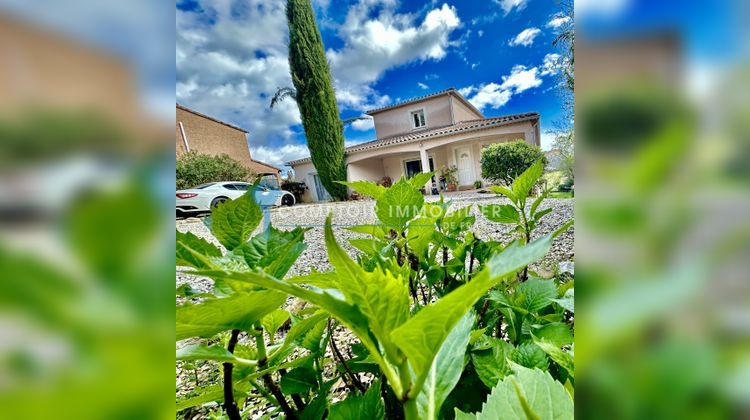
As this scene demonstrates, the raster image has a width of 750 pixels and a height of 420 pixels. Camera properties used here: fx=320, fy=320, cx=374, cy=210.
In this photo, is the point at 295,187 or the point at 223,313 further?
the point at 295,187

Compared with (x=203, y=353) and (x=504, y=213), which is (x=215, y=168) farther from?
(x=203, y=353)

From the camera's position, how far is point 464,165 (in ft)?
11.6

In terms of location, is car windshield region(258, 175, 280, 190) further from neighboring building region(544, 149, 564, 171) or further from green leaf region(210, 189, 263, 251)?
neighboring building region(544, 149, 564, 171)

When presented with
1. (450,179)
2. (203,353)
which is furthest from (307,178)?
(203,353)

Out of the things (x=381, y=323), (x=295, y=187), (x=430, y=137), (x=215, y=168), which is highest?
(x=430, y=137)

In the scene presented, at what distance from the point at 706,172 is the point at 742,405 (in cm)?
6

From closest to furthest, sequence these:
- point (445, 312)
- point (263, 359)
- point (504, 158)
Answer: point (445, 312) < point (263, 359) < point (504, 158)

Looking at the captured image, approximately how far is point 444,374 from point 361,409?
0.07 meters

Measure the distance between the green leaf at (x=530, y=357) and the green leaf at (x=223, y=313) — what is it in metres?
0.22

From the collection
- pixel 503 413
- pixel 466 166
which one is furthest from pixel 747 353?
pixel 466 166

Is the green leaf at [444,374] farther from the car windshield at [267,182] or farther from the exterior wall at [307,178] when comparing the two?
the exterior wall at [307,178]

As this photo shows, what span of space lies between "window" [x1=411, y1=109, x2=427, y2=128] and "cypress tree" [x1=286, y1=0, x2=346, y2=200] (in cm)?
130

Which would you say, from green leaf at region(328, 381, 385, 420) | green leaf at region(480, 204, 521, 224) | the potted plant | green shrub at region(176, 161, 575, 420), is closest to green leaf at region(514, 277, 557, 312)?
green shrub at region(176, 161, 575, 420)

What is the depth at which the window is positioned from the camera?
3473 mm
